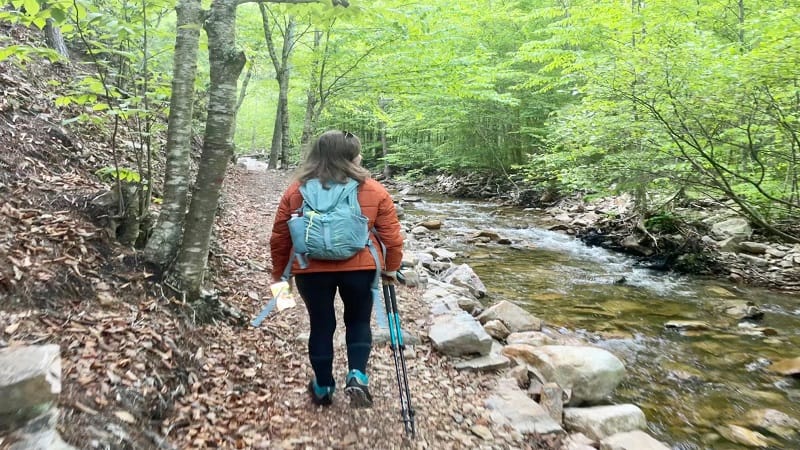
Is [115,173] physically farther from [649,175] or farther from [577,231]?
[577,231]

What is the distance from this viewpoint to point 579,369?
176 inches

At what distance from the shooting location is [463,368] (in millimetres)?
4438

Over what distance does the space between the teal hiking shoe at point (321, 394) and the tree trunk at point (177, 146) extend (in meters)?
1.68

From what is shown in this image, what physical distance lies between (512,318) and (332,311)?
384 cm

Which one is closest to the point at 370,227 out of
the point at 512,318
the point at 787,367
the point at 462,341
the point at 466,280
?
the point at 462,341

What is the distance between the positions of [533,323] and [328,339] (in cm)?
403

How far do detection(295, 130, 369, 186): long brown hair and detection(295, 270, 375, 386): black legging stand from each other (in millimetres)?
621

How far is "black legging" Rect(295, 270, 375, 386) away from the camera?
3.01m

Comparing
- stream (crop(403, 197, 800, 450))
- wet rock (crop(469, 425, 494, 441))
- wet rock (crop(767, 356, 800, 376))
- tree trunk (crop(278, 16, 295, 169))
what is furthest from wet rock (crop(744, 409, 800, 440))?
tree trunk (crop(278, 16, 295, 169))

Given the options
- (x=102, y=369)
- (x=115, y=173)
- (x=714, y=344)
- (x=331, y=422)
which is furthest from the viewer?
(x=714, y=344)

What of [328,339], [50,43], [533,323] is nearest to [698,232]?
[533,323]

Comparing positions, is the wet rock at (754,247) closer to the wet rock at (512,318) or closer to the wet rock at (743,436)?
the wet rock at (512,318)

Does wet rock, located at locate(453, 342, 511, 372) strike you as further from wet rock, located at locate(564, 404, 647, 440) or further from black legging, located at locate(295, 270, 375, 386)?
black legging, located at locate(295, 270, 375, 386)

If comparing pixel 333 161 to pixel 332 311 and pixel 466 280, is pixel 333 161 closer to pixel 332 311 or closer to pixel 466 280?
pixel 332 311
